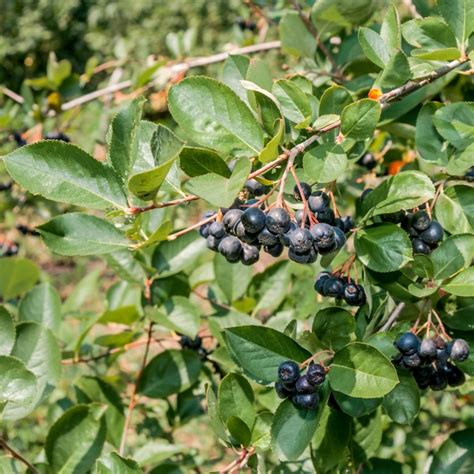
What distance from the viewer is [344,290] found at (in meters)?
0.94

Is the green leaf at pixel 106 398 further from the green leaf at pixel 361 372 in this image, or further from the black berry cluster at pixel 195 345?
the green leaf at pixel 361 372

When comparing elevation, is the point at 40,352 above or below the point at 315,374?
below

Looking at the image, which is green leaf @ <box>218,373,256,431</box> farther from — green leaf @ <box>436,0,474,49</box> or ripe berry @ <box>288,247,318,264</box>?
green leaf @ <box>436,0,474,49</box>

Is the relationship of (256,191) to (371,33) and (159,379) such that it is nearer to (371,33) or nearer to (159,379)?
(371,33)

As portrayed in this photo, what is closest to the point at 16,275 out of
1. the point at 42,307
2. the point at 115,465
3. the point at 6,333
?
the point at 42,307

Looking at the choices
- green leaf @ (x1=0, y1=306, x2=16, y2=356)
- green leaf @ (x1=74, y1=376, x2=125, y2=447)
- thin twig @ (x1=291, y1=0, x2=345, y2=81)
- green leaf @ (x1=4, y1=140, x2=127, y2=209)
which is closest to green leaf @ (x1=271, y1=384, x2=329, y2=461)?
green leaf @ (x1=4, y1=140, x2=127, y2=209)

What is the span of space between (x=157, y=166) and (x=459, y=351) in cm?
45

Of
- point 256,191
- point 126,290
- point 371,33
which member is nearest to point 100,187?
point 256,191

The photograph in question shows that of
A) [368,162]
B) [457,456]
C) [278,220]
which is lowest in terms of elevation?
[457,456]

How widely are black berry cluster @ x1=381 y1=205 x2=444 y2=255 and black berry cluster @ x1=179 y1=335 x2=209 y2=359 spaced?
1.90 ft

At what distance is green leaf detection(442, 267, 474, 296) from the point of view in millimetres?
853

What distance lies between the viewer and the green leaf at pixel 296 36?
1421mm

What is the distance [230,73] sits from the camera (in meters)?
1.04

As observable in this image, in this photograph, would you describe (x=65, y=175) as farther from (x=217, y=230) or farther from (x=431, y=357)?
(x=431, y=357)
